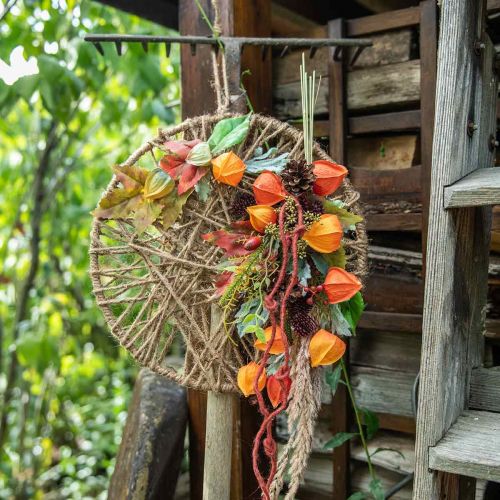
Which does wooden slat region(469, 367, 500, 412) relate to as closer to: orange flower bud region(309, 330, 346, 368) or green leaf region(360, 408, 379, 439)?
orange flower bud region(309, 330, 346, 368)

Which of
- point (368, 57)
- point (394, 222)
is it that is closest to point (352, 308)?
point (394, 222)

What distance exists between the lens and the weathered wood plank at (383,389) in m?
1.60

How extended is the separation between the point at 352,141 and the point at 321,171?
66 cm

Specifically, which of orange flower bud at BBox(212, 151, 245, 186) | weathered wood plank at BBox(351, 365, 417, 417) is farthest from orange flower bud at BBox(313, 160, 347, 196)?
weathered wood plank at BBox(351, 365, 417, 417)

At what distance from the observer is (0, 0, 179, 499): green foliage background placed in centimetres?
205

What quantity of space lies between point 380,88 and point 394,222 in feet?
1.06

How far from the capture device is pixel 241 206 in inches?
44.4

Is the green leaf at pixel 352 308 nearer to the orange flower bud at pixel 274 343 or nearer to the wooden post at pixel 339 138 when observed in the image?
the orange flower bud at pixel 274 343

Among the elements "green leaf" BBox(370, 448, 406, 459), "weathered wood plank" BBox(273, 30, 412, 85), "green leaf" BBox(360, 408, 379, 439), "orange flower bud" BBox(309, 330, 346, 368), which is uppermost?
"weathered wood plank" BBox(273, 30, 412, 85)

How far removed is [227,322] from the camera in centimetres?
115

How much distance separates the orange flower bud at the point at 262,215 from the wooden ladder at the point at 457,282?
241mm

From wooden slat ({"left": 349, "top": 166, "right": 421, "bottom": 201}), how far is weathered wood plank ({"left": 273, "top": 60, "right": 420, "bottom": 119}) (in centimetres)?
16

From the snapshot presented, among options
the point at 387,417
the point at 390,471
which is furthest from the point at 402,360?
the point at 390,471

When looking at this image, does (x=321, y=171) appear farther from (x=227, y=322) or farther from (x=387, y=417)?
(x=387, y=417)
